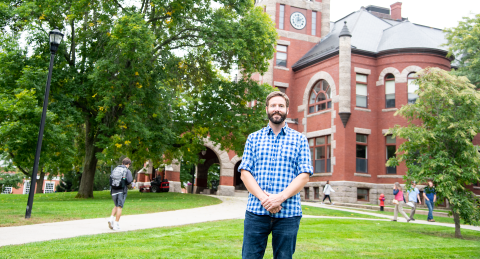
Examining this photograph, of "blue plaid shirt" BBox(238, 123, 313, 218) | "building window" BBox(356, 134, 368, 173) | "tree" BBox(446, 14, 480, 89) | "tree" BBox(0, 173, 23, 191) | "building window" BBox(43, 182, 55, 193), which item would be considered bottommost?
"building window" BBox(43, 182, 55, 193)

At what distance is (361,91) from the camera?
2692cm

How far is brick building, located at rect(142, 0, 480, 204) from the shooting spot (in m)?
25.7

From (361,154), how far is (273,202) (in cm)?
2451

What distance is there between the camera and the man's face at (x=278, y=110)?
139 inches

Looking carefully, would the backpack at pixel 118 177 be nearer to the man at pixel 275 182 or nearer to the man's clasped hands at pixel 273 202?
the man at pixel 275 182

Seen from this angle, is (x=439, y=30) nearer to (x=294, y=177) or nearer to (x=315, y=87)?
(x=315, y=87)

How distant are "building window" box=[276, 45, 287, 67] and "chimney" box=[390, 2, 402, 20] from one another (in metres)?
11.5

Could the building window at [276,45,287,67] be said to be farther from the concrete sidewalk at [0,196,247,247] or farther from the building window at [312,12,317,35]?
the concrete sidewalk at [0,196,247,247]

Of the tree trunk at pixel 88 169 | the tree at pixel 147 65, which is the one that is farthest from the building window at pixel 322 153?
the tree trunk at pixel 88 169

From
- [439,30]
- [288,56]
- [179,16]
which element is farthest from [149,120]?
[439,30]

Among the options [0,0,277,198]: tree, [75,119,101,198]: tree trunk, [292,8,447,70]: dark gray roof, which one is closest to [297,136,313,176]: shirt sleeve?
[0,0,277,198]: tree

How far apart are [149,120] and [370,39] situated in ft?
58.0

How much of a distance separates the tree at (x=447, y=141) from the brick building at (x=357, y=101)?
1339 cm

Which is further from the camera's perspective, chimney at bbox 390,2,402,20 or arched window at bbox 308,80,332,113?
chimney at bbox 390,2,402,20
